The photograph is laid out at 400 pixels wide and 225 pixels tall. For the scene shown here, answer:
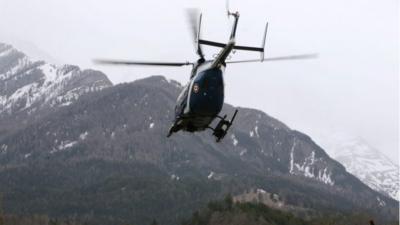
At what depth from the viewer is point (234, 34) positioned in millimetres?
36344

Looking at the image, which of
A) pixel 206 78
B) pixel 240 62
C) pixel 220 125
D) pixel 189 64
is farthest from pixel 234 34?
pixel 220 125

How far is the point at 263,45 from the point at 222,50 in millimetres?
2425

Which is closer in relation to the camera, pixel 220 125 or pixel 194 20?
pixel 194 20

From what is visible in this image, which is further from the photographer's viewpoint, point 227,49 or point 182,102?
point 182,102

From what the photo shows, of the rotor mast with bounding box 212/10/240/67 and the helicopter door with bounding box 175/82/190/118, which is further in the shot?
the helicopter door with bounding box 175/82/190/118

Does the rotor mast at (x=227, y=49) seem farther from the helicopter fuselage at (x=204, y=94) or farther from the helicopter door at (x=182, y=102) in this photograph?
the helicopter door at (x=182, y=102)

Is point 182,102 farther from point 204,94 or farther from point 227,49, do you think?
point 227,49

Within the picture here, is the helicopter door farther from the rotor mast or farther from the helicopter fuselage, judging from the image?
the rotor mast

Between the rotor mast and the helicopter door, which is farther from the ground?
the rotor mast

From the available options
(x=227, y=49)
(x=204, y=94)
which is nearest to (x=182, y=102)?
(x=204, y=94)

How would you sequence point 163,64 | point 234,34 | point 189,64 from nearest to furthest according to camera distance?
1. point 234,34
2. point 163,64
3. point 189,64

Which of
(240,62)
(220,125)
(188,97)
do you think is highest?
(240,62)

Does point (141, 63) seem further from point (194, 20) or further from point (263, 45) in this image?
point (263, 45)

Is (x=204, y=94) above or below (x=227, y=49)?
below
